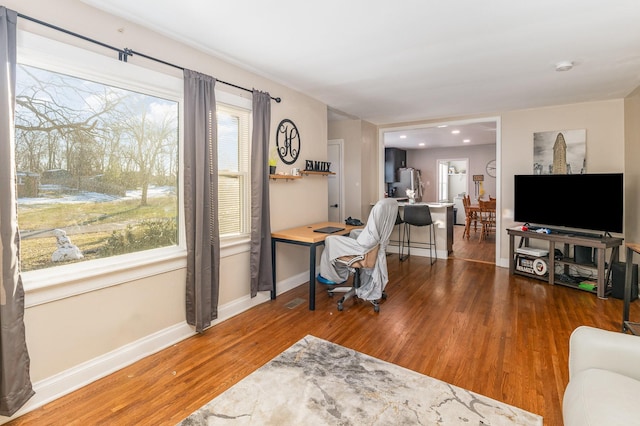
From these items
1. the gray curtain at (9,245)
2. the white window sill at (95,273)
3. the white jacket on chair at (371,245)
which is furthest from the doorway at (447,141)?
the gray curtain at (9,245)

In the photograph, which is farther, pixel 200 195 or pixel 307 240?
pixel 307 240

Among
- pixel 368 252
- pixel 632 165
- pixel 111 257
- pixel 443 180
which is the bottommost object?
pixel 368 252

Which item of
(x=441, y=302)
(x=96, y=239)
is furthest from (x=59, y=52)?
(x=441, y=302)

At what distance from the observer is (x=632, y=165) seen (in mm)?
3957

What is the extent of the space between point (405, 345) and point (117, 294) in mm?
2242

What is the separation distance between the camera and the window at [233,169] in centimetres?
314

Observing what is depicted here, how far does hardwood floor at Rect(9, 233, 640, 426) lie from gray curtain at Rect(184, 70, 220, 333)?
358 mm

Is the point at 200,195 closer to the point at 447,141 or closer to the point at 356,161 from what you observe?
the point at 356,161

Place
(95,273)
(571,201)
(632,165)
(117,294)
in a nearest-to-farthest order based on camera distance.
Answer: (95,273) < (117,294) < (632,165) < (571,201)

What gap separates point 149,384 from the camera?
6.98ft

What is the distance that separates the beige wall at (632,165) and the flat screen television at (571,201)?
39cm

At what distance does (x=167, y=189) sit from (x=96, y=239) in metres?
0.65

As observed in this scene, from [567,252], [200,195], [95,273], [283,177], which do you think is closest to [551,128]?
[567,252]

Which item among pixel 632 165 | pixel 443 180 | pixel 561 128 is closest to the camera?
pixel 632 165
